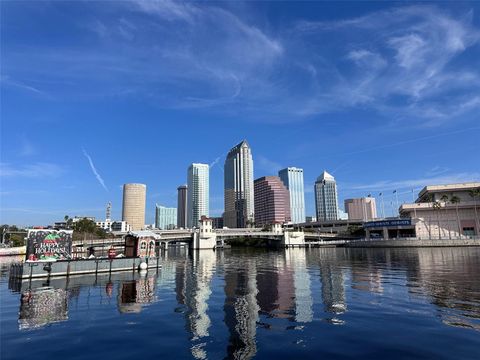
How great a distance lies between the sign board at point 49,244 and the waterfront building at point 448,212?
142277 millimetres

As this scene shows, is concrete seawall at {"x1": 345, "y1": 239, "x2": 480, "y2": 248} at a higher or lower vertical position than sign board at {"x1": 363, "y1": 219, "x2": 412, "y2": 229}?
lower

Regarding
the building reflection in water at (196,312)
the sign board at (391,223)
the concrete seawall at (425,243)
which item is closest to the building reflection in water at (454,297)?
the building reflection in water at (196,312)

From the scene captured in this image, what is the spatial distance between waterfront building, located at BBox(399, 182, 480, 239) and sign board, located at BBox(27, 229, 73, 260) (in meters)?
142

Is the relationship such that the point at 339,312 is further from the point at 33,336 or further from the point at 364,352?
the point at 33,336

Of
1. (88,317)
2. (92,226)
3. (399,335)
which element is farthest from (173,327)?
(92,226)

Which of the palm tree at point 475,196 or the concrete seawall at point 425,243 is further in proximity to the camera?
the palm tree at point 475,196

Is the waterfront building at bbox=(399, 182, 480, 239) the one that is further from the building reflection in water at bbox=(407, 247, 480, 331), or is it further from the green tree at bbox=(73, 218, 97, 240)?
the green tree at bbox=(73, 218, 97, 240)

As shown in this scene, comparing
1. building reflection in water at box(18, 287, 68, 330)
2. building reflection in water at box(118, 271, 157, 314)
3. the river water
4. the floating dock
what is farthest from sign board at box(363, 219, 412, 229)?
building reflection in water at box(18, 287, 68, 330)

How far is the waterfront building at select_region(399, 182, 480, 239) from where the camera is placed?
479ft

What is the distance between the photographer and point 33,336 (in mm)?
16906

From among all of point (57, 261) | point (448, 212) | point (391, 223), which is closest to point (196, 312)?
point (57, 261)

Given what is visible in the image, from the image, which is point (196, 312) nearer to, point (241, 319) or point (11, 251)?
point (241, 319)

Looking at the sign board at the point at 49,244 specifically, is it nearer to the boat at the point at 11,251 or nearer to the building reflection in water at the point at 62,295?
the building reflection in water at the point at 62,295

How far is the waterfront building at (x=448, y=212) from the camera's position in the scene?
146000 millimetres
